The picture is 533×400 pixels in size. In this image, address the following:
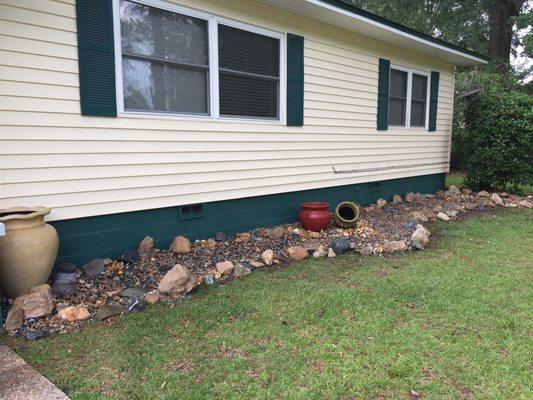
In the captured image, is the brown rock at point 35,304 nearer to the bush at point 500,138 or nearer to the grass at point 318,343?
the grass at point 318,343

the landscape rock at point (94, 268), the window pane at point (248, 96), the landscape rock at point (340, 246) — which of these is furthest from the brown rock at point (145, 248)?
the landscape rock at point (340, 246)

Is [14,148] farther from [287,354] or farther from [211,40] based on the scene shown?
[287,354]

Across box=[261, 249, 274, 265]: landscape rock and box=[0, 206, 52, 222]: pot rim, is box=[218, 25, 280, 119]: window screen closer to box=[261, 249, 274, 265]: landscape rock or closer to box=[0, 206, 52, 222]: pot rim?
box=[261, 249, 274, 265]: landscape rock

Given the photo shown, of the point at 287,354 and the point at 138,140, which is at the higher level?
the point at 138,140

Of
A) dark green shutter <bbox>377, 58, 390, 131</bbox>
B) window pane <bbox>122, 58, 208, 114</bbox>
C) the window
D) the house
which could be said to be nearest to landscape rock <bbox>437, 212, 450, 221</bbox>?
the house

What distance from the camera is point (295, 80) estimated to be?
5.50m

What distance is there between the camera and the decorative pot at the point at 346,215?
5551mm

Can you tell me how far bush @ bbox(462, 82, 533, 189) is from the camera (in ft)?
27.3

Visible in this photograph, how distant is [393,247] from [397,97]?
3.84 metres

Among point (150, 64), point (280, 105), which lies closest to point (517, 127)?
point (280, 105)

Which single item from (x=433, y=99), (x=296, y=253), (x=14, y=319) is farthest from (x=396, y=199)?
(x=14, y=319)

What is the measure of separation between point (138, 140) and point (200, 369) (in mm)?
2468

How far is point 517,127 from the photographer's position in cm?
826

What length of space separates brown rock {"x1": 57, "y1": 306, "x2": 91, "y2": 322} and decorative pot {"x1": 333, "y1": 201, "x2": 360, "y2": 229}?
3478 mm
